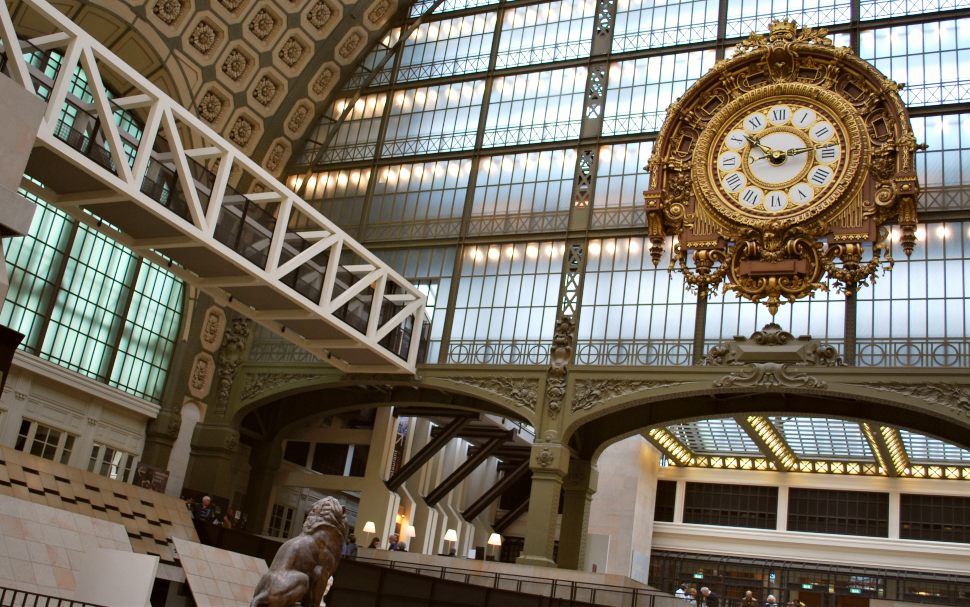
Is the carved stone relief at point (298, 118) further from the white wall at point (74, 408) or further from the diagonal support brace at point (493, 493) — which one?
the diagonal support brace at point (493, 493)

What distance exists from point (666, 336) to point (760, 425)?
13368 millimetres

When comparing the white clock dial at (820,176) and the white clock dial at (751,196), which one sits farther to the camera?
the white clock dial at (751,196)

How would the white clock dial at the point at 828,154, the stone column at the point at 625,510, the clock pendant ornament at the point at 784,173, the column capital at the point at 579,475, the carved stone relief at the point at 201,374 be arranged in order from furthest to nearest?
the stone column at the point at 625,510 < the carved stone relief at the point at 201,374 < the column capital at the point at 579,475 < the white clock dial at the point at 828,154 < the clock pendant ornament at the point at 784,173

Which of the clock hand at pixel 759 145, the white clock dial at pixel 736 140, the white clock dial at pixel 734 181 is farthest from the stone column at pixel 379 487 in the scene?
the clock hand at pixel 759 145

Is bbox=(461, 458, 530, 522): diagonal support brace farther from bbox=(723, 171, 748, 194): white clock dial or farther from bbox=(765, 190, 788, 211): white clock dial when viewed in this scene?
bbox=(765, 190, 788, 211): white clock dial

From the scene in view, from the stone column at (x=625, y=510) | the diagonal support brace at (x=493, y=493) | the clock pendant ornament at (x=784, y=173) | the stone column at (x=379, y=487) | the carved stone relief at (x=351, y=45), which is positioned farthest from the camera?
the stone column at (x=625, y=510)

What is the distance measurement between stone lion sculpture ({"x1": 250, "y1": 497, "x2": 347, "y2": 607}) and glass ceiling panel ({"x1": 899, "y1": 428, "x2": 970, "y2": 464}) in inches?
1296

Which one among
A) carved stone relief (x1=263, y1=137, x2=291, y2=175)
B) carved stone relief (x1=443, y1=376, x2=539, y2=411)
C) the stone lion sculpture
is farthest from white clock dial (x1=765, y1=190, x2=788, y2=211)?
the stone lion sculpture

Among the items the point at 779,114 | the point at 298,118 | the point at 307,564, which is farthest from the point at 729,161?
the point at 307,564

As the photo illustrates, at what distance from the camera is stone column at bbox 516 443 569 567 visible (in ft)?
93.9

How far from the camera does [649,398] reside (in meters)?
28.3

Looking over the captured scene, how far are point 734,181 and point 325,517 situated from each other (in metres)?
20.4

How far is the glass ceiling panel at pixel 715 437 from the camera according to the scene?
42625mm

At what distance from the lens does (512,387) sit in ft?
100
